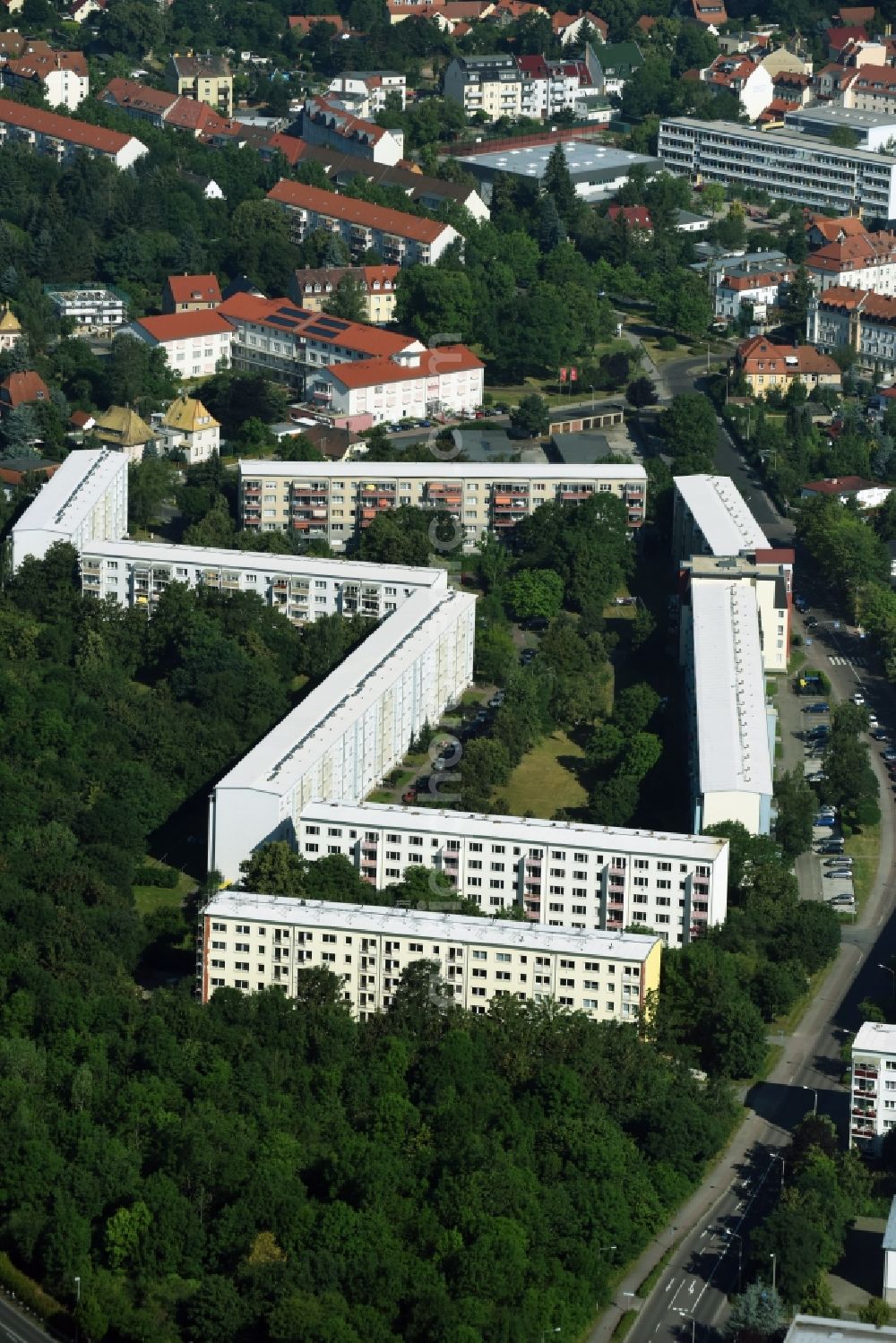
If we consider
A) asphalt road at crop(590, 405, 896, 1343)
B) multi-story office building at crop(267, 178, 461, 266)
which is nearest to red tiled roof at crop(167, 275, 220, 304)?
multi-story office building at crop(267, 178, 461, 266)

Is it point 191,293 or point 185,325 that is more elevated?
point 191,293

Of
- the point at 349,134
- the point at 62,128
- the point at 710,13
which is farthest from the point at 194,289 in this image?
the point at 710,13

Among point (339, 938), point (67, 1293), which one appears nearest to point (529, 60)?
point (339, 938)

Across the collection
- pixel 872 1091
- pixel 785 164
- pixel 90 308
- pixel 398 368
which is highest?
pixel 785 164

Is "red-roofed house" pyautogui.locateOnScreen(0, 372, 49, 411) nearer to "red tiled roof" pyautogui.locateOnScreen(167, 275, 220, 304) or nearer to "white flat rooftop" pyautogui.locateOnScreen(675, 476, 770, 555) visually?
"red tiled roof" pyautogui.locateOnScreen(167, 275, 220, 304)

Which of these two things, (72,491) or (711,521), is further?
(72,491)

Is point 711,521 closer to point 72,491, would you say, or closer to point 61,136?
point 72,491
